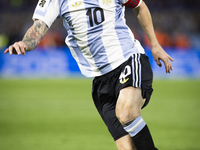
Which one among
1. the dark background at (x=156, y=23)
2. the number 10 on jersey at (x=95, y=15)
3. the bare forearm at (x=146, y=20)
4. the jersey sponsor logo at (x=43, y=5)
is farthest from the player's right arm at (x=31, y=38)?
the dark background at (x=156, y=23)

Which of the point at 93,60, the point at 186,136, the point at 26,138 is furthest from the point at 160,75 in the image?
the point at 93,60

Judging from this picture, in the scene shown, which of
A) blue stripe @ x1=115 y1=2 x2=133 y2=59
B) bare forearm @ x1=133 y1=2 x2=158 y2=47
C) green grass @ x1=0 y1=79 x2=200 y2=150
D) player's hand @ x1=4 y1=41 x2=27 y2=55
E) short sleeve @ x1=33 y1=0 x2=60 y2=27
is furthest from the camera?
green grass @ x1=0 y1=79 x2=200 y2=150

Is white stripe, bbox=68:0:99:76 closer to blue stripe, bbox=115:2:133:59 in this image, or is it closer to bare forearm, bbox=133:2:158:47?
blue stripe, bbox=115:2:133:59

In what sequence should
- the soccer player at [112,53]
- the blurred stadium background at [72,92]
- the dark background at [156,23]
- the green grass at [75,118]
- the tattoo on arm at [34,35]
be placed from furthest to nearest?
the dark background at [156,23], the blurred stadium background at [72,92], the green grass at [75,118], the soccer player at [112,53], the tattoo on arm at [34,35]

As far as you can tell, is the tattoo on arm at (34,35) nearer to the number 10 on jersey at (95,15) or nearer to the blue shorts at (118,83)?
the number 10 on jersey at (95,15)

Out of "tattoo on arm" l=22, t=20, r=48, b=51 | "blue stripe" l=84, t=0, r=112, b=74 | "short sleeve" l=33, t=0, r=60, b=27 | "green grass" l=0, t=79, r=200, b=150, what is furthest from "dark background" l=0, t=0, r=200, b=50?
"tattoo on arm" l=22, t=20, r=48, b=51

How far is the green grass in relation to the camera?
→ 4461 millimetres

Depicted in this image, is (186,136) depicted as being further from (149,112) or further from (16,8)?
(16,8)

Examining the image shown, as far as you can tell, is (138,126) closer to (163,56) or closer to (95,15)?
(163,56)

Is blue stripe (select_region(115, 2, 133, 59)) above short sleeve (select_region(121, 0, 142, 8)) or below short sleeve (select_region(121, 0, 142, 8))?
below

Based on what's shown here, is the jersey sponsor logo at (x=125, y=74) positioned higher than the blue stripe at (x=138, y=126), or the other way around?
the jersey sponsor logo at (x=125, y=74)

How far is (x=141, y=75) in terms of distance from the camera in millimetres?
2662

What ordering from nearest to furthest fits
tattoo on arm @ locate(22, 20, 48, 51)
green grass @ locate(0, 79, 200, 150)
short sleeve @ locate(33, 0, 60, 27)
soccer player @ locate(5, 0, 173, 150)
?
tattoo on arm @ locate(22, 20, 48, 51) < soccer player @ locate(5, 0, 173, 150) < short sleeve @ locate(33, 0, 60, 27) < green grass @ locate(0, 79, 200, 150)

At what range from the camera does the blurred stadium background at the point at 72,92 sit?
15.6 ft
